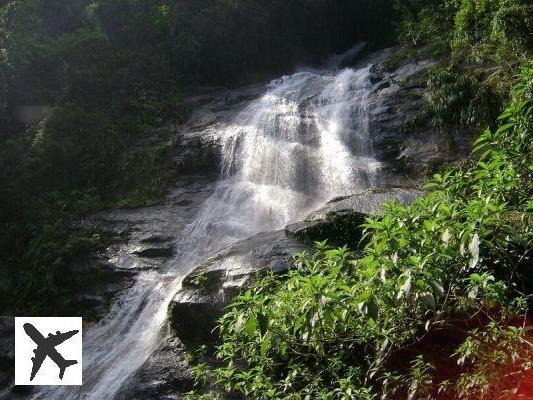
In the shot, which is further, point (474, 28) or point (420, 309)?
point (474, 28)

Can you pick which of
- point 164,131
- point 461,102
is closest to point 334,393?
point 461,102

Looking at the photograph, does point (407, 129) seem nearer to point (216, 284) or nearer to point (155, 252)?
point (155, 252)

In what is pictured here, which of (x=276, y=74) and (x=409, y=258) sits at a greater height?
(x=276, y=74)

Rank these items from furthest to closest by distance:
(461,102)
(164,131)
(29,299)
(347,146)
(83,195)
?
1. (164,131)
2. (83,195)
3. (347,146)
4. (461,102)
5. (29,299)

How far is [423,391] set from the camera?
11.4ft

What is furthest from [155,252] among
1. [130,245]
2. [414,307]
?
[414,307]

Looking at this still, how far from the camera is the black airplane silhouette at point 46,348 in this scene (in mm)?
6195

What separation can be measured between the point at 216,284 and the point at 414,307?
3894 millimetres

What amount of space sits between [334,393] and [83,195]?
439 inches

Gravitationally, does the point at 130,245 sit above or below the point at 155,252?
above

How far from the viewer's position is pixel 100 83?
1652 centimetres

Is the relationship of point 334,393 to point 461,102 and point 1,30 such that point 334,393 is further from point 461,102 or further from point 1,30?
point 1,30

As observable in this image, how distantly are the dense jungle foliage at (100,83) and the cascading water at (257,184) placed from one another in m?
1.93

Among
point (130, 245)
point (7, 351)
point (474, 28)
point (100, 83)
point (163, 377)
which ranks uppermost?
point (100, 83)
